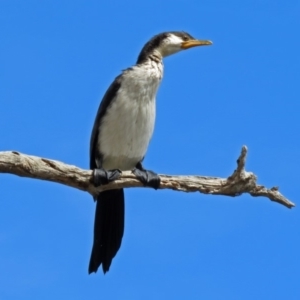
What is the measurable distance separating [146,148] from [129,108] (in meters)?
0.46

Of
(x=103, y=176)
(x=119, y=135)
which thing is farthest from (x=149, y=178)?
(x=119, y=135)

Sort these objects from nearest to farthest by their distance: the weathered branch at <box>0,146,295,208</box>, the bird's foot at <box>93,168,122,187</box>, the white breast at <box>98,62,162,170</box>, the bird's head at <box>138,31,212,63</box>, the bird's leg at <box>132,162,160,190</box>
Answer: the weathered branch at <box>0,146,295,208</box> → the bird's foot at <box>93,168,122,187</box> → the bird's leg at <box>132,162,160,190</box> → the white breast at <box>98,62,162,170</box> → the bird's head at <box>138,31,212,63</box>

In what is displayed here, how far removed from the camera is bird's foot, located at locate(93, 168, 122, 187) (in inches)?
295

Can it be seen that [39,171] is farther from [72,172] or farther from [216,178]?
[216,178]

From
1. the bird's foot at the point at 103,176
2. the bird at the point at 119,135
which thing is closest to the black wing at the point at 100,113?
the bird at the point at 119,135

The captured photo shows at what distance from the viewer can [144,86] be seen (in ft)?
27.8

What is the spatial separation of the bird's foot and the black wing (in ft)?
3.09

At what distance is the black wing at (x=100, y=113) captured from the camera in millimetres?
8531

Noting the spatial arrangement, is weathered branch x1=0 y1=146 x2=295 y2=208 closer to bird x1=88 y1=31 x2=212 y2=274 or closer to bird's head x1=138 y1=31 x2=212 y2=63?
bird x1=88 y1=31 x2=212 y2=274

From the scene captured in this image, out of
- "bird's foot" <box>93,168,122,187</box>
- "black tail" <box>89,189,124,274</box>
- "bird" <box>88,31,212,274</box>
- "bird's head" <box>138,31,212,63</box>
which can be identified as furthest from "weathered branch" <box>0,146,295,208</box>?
"bird's head" <box>138,31,212,63</box>

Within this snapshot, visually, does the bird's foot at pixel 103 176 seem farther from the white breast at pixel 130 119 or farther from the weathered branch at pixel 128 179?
the white breast at pixel 130 119

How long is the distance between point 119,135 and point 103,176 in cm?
93

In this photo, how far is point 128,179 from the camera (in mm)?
7746

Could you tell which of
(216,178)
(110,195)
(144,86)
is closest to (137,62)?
(144,86)
